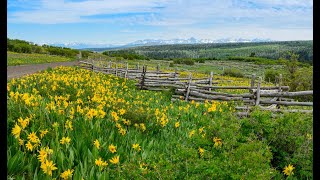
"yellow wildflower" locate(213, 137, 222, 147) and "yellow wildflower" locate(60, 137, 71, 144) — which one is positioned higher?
"yellow wildflower" locate(60, 137, 71, 144)

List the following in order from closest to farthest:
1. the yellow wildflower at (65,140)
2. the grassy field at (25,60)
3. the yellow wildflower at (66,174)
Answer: the yellow wildflower at (66,174) < the yellow wildflower at (65,140) < the grassy field at (25,60)

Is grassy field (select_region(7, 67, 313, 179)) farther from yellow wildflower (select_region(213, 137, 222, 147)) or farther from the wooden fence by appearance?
the wooden fence

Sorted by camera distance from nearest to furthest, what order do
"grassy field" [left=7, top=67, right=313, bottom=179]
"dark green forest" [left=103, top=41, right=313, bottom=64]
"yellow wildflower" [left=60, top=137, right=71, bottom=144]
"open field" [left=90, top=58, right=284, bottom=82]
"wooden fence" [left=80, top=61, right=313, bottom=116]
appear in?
"grassy field" [left=7, top=67, right=313, bottom=179]
"yellow wildflower" [left=60, top=137, right=71, bottom=144]
"wooden fence" [left=80, top=61, right=313, bottom=116]
"open field" [left=90, top=58, right=284, bottom=82]
"dark green forest" [left=103, top=41, right=313, bottom=64]

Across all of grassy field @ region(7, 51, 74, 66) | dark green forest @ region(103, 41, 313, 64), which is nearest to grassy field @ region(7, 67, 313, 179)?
grassy field @ region(7, 51, 74, 66)

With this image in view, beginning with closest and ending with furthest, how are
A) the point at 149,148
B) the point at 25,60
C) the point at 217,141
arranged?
the point at 217,141, the point at 149,148, the point at 25,60

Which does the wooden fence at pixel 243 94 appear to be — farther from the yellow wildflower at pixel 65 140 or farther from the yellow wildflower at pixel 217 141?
the yellow wildflower at pixel 65 140

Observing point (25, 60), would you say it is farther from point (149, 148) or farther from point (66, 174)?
point (66, 174)

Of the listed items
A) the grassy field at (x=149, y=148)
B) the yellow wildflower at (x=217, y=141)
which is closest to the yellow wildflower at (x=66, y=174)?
the grassy field at (x=149, y=148)

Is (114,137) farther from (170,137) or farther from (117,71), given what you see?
(117,71)

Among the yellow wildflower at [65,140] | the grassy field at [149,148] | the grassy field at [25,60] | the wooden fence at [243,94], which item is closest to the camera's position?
the grassy field at [149,148]

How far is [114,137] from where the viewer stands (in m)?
4.60

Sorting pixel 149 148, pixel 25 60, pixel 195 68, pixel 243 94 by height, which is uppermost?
pixel 25 60

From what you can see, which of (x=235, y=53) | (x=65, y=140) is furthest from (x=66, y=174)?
(x=235, y=53)
